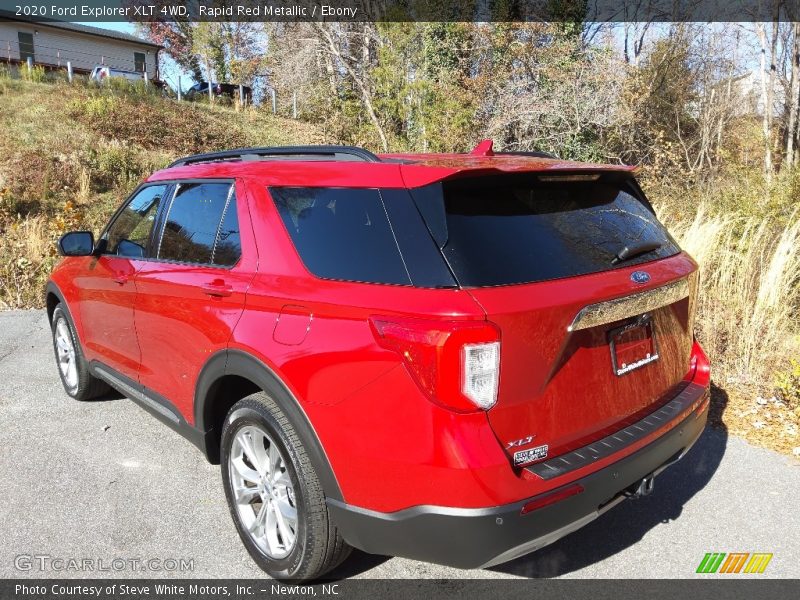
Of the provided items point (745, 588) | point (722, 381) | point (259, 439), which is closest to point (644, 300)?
point (745, 588)

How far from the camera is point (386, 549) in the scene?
2275 millimetres

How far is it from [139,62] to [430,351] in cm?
→ 5086

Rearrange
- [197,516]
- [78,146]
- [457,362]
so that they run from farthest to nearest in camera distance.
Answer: [78,146]
[197,516]
[457,362]

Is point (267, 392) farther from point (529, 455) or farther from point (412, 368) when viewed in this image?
point (529, 455)

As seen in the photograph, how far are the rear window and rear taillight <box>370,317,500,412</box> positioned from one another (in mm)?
192

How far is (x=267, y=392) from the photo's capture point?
8.50 ft

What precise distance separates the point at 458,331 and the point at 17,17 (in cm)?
4707

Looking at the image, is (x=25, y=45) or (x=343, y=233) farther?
(x=25, y=45)

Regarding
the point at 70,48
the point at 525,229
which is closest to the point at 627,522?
the point at 525,229

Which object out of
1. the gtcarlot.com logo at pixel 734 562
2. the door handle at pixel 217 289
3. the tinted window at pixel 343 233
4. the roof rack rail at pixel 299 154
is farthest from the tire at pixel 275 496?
the gtcarlot.com logo at pixel 734 562

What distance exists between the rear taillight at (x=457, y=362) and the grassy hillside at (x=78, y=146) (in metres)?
8.24

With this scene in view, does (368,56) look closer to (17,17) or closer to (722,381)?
(722,381)

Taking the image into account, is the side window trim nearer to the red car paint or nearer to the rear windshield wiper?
the red car paint

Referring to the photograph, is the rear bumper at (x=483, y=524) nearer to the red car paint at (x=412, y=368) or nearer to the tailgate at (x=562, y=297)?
the red car paint at (x=412, y=368)
